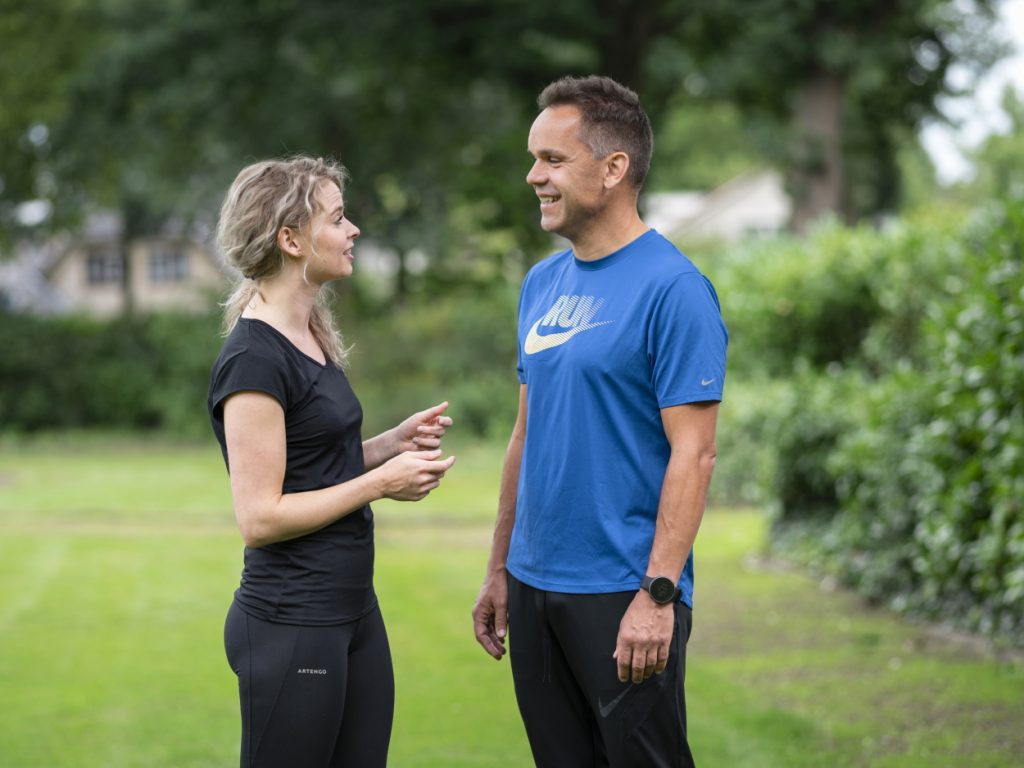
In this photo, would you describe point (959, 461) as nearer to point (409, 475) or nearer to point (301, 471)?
point (409, 475)

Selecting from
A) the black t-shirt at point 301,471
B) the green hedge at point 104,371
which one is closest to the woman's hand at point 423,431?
the black t-shirt at point 301,471

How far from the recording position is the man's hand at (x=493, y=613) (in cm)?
363

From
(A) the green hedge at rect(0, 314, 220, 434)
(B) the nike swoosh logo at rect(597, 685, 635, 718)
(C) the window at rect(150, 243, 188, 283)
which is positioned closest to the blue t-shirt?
(B) the nike swoosh logo at rect(597, 685, 635, 718)

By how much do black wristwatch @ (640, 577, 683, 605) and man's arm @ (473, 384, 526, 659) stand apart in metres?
0.65

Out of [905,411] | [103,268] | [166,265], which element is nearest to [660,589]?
[905,411]

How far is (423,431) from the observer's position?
3406 millimetres

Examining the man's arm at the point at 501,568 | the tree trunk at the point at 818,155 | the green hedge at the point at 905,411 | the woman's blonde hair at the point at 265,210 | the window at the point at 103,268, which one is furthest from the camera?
the window at the point at 103,268

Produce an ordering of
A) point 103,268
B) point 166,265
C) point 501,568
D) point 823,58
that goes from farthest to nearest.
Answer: point 103,268, point 166,265, point 823,58, point 501,568

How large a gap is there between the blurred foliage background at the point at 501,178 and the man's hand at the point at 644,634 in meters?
4.61

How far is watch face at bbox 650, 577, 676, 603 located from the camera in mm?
3051

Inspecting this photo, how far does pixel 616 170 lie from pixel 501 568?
3.85ft

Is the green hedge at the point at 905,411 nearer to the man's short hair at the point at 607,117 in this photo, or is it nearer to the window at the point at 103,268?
the man's short hair at the point at 607,117

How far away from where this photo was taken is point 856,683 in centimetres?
658

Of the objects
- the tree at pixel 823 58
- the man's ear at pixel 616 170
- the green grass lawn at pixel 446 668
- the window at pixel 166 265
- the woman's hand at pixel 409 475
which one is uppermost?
the tree at pixel 823 58
